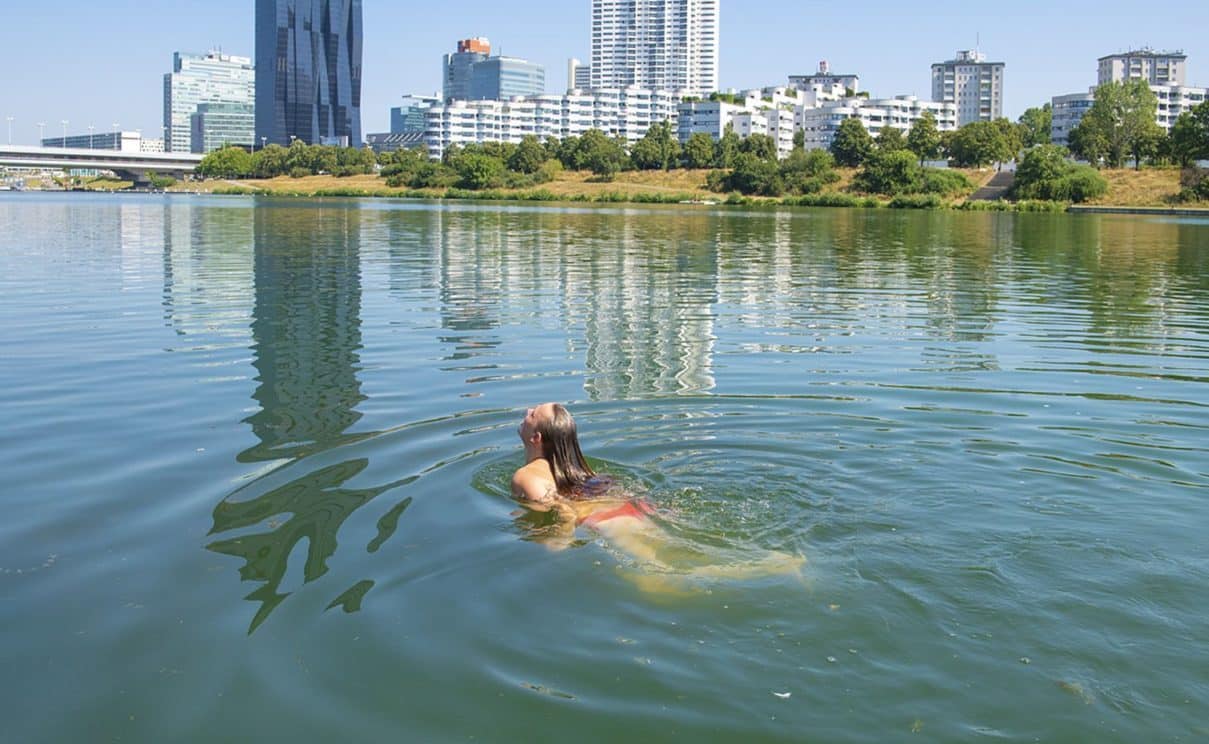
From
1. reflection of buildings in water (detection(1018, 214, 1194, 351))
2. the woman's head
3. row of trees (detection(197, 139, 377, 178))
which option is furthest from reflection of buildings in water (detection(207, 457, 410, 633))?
row of trees (detection(197, 139, 377, 178))

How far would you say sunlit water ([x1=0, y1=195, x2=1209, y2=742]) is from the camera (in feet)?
17.7

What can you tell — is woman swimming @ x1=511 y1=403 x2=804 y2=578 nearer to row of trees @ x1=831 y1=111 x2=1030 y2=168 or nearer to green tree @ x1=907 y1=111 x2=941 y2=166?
row of trees @ x1=831 y1=111 x2=1030 y2=168

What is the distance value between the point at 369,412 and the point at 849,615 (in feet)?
23.2

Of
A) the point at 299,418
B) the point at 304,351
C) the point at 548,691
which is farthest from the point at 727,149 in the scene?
the point at 548,691

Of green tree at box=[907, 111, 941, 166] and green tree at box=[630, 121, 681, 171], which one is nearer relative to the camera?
green tree at box=[907, 111, 941, 166]

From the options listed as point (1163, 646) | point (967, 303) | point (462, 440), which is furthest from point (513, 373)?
point (967, 303)

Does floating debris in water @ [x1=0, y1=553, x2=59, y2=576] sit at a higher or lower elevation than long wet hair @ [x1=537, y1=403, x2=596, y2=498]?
lower

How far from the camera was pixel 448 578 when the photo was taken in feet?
23.1

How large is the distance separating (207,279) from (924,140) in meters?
142

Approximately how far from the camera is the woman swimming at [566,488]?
7.92 m

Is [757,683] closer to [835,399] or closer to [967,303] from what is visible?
[835,399]

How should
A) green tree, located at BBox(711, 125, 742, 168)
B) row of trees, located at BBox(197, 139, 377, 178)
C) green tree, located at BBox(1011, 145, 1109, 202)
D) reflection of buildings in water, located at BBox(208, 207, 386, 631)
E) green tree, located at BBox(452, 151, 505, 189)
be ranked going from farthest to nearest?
row of trees, located at BBox(197, 139, 377, 178) → green tree, located at BBox(711, 125, 742, 168) → green tree, located at BBox(452, 151, 505, 189) → green tree, located at BBox(1011, 145, 1109, 202) → reflection of buildings in water, located at BBox(208, 207, 386, 631)

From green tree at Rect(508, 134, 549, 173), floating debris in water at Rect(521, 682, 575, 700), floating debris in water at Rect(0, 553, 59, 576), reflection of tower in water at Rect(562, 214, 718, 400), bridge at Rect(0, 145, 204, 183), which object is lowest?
floating debris in water at Rect(521, 682, 575, 700)

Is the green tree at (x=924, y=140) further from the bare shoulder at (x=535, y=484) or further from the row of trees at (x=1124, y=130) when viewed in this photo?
the bare shoulder at (x=535, y=484)
